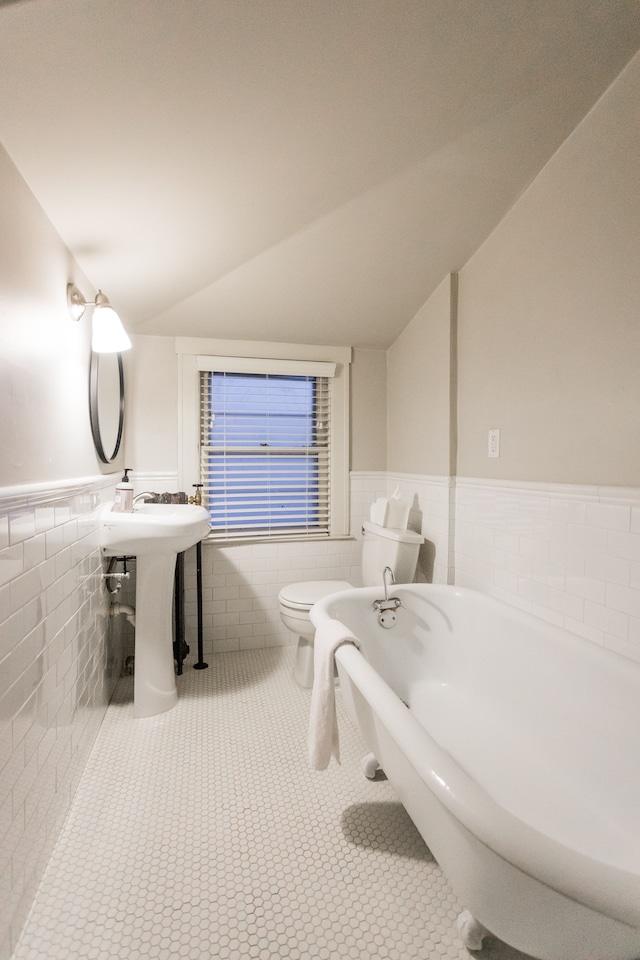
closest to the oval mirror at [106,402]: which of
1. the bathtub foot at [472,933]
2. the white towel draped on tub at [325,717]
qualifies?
the white towel draped on tub at [325,717]

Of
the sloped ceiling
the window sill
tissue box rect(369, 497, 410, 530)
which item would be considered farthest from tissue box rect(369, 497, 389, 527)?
the sloped ceiling

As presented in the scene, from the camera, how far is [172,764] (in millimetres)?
1676

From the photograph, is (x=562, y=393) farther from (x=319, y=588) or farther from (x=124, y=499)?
(x=124, y=499)

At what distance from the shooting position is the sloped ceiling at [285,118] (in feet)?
3.12

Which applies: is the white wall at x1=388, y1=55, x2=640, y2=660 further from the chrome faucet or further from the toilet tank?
the chrome faucet

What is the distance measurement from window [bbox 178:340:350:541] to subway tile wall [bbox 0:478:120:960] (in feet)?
3.19

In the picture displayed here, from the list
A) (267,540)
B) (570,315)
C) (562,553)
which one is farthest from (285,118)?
(267,540)

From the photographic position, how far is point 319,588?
2.32 metres

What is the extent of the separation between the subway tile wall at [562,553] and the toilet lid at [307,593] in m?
0.70

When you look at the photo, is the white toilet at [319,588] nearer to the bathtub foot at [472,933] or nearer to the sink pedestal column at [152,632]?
the sink pedestal column at [152,632]

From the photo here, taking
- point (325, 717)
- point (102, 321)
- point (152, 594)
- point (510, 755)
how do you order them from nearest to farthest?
point (325, 717) < point (510, 755) < point (102, 321) < point (152, 594)

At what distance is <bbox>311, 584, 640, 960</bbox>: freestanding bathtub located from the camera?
686 mm

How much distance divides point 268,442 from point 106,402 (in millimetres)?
969

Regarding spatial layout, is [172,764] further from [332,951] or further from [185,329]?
[185,329]
